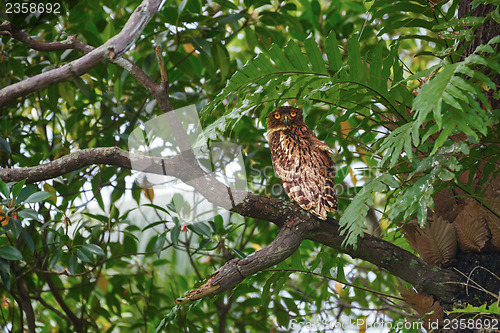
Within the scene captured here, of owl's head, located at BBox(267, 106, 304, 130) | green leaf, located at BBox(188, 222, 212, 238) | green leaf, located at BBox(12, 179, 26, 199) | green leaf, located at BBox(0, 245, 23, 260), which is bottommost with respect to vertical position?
green leaf, located at BBox(188, 222, 212, 238)

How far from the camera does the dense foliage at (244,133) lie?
1168mm

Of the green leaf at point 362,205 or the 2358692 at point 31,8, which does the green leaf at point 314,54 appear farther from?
the 2358692 at point 31,8

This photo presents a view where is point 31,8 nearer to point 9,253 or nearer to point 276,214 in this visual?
point 9,253

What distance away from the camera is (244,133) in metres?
2.20

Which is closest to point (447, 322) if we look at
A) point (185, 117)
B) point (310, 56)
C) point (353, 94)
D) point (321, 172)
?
point (321, 172)

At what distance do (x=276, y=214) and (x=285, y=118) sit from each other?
1.16ft

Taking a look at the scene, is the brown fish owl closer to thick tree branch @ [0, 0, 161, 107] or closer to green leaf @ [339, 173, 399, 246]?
green leaf @ [339, 173, 399, 246]

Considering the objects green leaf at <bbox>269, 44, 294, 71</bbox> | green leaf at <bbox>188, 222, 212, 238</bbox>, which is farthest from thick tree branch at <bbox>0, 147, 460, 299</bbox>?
green leaf at <bbox>188, 222, 212, 238</bbox>

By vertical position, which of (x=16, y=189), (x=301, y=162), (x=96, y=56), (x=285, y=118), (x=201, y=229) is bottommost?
(x=201, y=229)

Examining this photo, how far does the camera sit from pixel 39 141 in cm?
214

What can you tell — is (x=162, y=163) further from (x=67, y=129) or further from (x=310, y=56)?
(x=67, y=129)

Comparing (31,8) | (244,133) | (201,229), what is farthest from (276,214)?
(31,8)

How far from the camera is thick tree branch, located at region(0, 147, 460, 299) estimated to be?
128cm

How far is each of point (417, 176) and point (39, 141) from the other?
1.57 m
